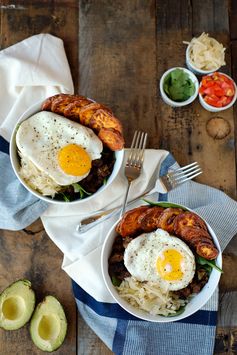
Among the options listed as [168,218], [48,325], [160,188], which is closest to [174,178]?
[160,188]

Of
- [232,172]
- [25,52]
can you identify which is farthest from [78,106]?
[232,172]

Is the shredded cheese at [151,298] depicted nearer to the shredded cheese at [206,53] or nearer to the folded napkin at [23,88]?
the folded napkin at [23,88]

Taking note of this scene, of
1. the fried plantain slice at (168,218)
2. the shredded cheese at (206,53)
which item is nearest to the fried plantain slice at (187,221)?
the fried plantain slice at (168,218)

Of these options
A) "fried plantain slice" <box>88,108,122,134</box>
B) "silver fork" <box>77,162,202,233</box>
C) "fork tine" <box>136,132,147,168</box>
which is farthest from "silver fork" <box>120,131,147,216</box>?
"fried plantain slice" <box>88,108,122,134</box>

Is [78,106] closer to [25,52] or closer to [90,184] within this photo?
[90,184]

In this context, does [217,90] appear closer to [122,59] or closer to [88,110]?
[122,59]

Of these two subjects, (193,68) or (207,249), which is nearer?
(207,249)
